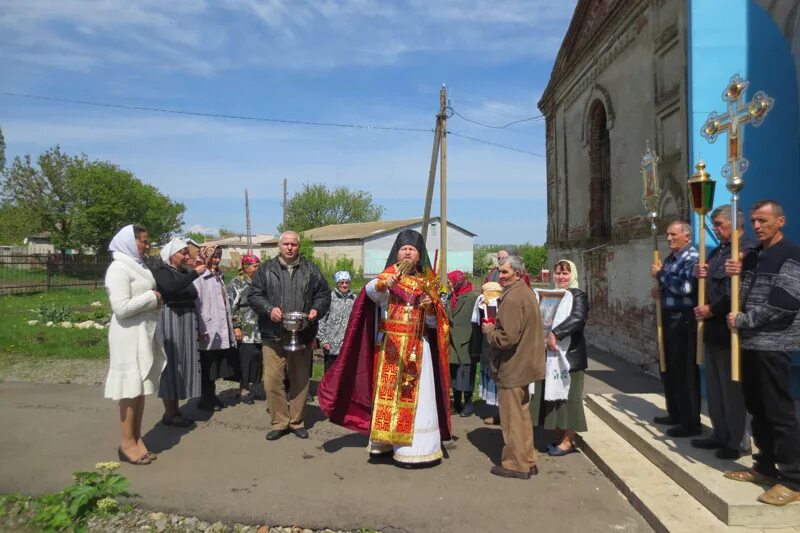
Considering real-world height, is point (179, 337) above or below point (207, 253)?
below

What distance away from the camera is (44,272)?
2438cm

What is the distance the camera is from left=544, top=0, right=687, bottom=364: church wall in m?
8.05

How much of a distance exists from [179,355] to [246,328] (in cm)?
115

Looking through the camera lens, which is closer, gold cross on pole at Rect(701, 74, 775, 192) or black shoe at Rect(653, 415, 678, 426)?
gold cross on pole at Rect(701, 74, 775, 192)

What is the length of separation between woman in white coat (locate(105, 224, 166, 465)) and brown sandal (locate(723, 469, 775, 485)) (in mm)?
4589

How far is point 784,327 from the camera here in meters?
3.78

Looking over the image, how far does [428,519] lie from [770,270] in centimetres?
287

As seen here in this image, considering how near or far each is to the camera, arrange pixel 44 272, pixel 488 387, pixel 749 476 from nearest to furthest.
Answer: pixel 749 476 → pixel 488 387 → pixel 44 272

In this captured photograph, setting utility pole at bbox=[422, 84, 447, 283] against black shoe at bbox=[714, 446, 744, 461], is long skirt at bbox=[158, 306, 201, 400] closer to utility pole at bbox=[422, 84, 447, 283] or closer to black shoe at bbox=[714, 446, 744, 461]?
black shoe at bbox=[714, 446, 744, 461]

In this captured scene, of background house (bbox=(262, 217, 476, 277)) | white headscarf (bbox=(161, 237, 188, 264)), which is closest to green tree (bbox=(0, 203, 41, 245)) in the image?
background house (bbox=(262, 217, 476, 277))

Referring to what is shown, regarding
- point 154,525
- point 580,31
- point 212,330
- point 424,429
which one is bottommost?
point 154,525

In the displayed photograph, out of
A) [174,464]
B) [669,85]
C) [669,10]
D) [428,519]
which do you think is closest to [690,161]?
[669,85]

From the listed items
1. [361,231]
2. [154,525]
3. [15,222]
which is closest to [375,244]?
[361,231]

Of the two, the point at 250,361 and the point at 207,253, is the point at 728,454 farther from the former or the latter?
the point at 207,253
